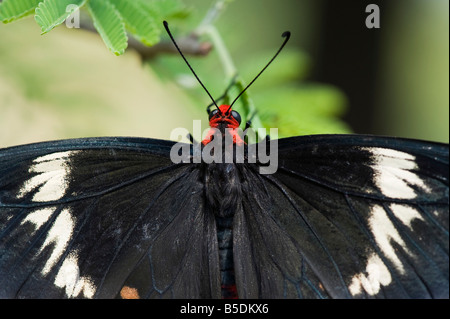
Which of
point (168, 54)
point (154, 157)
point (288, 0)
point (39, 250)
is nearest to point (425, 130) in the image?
point (288, 0)

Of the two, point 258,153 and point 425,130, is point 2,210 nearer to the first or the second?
point 258,153

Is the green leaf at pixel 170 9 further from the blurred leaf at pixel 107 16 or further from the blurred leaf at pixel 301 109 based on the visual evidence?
the blurred leaf at pixel 301 109

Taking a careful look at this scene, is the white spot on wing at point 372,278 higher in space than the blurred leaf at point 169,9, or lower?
lower

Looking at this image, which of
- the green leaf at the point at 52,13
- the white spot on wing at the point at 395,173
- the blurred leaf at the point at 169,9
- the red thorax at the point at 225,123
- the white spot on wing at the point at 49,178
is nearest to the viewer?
the green leaf at the point at 52,13

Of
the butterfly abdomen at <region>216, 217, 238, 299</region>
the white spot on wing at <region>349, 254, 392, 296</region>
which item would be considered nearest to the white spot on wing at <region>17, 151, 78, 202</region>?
the butterfly abdomen at <region>216, 217, 238, 299</region>

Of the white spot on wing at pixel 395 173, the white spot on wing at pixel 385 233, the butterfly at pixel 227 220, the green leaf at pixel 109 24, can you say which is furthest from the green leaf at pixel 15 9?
the white spot on wing at pixel 385 233

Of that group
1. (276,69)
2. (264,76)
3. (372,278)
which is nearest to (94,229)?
(372,278)
